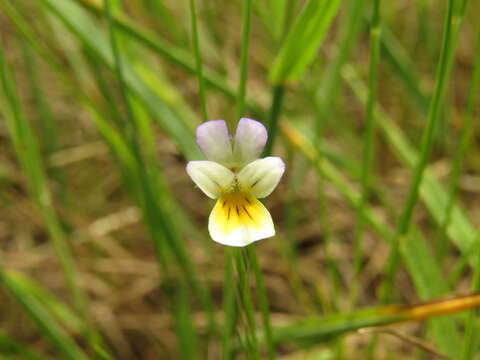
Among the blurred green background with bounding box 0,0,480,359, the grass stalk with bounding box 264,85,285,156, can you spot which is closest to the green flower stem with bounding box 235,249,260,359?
the blurred green background with bounding box 0,0,480,359

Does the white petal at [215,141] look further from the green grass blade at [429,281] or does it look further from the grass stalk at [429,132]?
the green grass blade at [429,281]

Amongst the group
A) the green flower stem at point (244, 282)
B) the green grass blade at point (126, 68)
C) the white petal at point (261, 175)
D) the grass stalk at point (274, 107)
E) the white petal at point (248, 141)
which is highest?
the green grass blade at point (126, 68)

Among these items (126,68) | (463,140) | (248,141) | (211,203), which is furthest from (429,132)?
(211,203)

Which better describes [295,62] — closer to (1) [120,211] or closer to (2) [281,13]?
(2) [281,13]

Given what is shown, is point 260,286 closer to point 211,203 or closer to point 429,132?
point 429,132

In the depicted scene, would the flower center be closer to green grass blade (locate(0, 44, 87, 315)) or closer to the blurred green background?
the blurred green background

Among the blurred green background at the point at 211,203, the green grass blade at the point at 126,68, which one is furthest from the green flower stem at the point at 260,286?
the green grass blade at the point at 126,68
